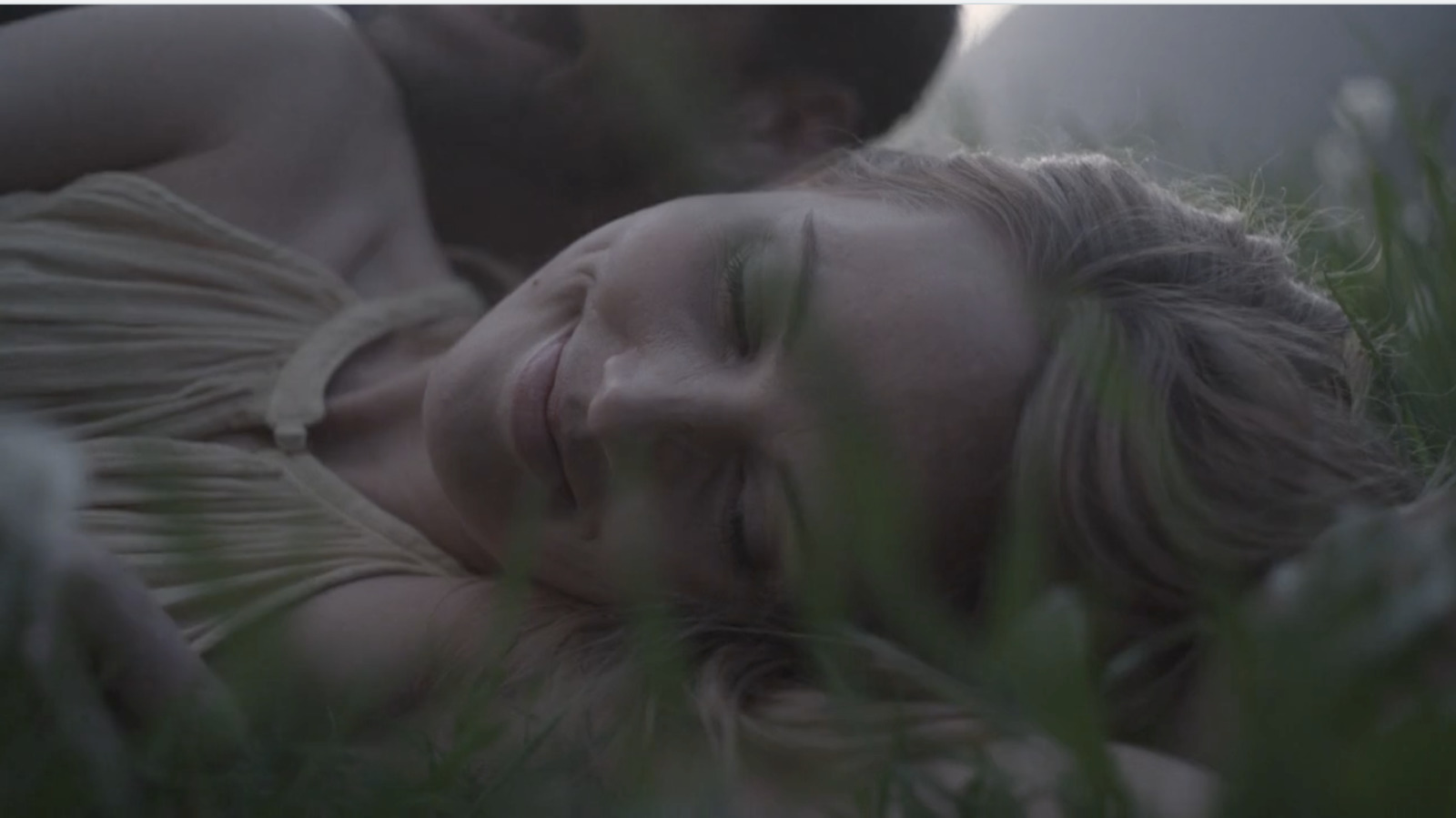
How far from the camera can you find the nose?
31.9 inches

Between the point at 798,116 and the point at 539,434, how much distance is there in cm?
77

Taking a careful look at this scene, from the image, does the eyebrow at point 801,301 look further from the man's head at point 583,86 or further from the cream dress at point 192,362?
the man's head at point 583,86

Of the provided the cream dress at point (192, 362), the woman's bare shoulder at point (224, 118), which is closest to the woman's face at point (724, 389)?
the cream dress at point (192, 362)

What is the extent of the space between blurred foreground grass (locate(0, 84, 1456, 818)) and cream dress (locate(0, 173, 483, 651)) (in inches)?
20.2

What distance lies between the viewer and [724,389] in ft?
2.68

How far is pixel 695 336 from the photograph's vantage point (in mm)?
869

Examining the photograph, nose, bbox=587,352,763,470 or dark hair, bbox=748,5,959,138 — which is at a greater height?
dark hair, bbox=748,5,959,138

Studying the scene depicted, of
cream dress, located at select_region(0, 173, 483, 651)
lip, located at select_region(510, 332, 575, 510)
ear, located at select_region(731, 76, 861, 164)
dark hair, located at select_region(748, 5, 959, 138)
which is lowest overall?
cream dress, located at select_region(0, 173, 483, 651)

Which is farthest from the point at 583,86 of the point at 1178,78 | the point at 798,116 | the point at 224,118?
the point at 1178,78

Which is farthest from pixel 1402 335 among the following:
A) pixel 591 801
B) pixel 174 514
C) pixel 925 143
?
pixel 174 514

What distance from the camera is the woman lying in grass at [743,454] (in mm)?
585

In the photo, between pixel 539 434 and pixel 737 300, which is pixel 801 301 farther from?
pixel 539 434

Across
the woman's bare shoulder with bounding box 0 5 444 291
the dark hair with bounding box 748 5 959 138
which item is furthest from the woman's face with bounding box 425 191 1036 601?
the dark hair with bounding box 748 5 959 138

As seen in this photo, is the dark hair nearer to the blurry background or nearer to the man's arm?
the blurry background
